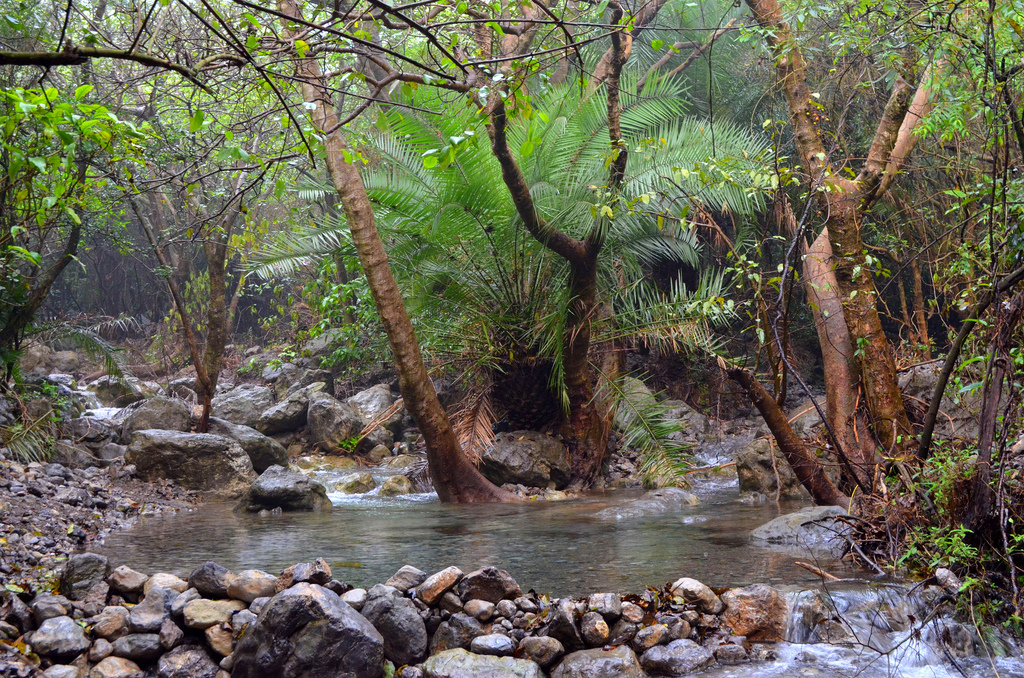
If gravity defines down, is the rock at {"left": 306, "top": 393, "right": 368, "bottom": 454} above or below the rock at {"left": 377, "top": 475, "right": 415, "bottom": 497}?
above

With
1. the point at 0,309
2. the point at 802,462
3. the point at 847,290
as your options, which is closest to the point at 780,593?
the point at 802,462

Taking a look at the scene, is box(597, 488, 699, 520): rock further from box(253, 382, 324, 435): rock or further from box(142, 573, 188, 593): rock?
box(253, 382, 324, 435): rock

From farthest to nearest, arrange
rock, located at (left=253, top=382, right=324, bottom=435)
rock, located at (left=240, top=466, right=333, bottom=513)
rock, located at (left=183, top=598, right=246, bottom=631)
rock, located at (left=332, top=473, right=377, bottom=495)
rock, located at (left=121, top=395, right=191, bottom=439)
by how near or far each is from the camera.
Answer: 1. rock, located at (left=253, top=382, right=324, bottom=435)
2. rock, located at (left=121, top=395, right=191, bottom=439)
3. rock, located at (left=332, top=473, right=377, bottom=495)
4. rock, located at (left=240, top=466, right=333, bottom=513)
5. rock, located at (left=183, top=598, right=246, bottom=631)

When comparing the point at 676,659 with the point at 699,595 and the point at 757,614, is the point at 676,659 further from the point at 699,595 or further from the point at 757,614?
the point at 757,614

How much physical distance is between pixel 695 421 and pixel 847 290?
5.63 m

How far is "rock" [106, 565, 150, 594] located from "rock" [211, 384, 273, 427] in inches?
305

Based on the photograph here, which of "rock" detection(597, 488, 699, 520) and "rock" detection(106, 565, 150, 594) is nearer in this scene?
"rock" detection(106, 565, 150, 594)

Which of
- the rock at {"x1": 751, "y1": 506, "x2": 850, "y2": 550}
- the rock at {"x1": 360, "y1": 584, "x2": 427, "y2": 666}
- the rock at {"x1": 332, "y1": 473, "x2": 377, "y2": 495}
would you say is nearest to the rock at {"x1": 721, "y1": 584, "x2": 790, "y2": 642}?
the rock at {"x1": 751, "y1": 506, "x2": 850, "y2": 550}

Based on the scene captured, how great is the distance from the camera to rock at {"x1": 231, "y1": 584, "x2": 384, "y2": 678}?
11.2ft

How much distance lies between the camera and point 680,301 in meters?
8.31

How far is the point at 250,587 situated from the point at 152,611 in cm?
45

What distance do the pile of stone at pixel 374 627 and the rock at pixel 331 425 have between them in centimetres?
690

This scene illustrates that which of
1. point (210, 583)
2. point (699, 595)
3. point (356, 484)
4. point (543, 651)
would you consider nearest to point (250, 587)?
point (210, 583)

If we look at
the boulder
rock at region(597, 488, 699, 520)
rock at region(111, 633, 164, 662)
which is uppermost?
rock at region(597, 488, 699, 520)
